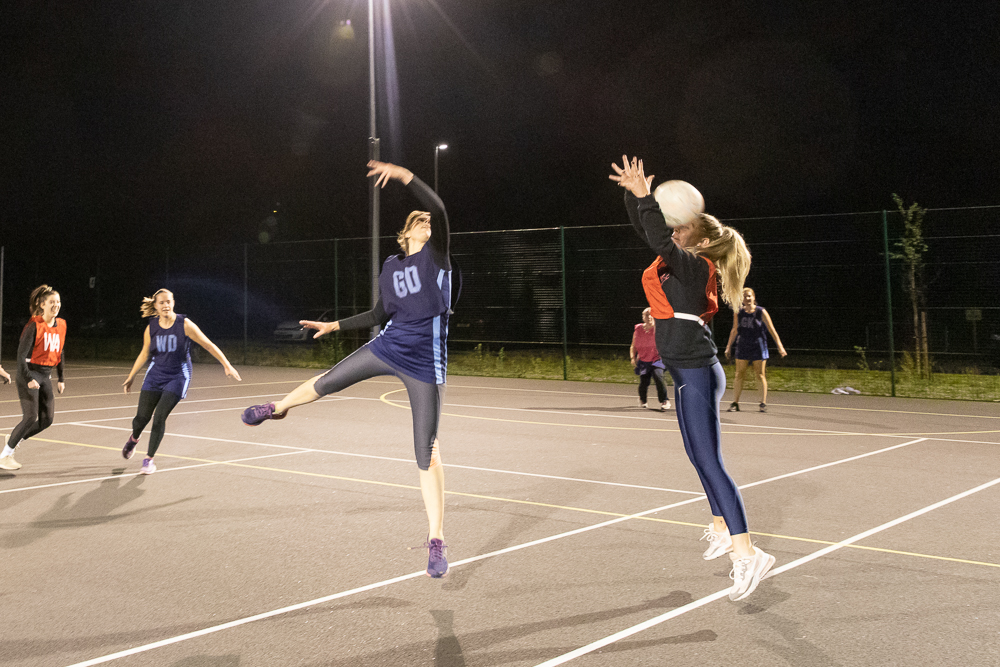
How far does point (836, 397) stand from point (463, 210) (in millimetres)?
31026

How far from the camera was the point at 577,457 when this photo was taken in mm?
10070

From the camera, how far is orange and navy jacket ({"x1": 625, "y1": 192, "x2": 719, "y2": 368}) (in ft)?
16.1

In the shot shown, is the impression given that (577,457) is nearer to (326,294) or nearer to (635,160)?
(635,160)

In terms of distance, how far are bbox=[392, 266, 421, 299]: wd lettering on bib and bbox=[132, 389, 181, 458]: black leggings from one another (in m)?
4.58

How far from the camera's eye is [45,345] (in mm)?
9641

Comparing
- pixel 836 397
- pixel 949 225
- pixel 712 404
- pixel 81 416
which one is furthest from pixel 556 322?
pixel 712 404

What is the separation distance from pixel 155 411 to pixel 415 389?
16.4 feet

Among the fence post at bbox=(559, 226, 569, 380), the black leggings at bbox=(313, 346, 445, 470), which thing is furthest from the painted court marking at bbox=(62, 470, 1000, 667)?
the fence post at bbox=(559, 226, 569, 380)

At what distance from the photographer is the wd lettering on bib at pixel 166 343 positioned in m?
9.12

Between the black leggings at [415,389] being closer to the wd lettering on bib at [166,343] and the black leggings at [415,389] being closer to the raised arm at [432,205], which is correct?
the raised arm at [432,205]

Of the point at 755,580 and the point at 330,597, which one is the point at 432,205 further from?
the point at 755,580

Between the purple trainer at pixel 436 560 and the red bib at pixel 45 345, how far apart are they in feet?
19.8

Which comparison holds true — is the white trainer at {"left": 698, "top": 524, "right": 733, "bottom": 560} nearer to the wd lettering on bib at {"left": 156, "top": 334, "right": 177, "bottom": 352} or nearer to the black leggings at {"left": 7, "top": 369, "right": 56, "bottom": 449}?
the wd lettering on bib at {"left": 156, "top": 334, "right": 177, "bottom": 352}


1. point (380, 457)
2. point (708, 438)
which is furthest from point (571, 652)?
point (380, 457)
